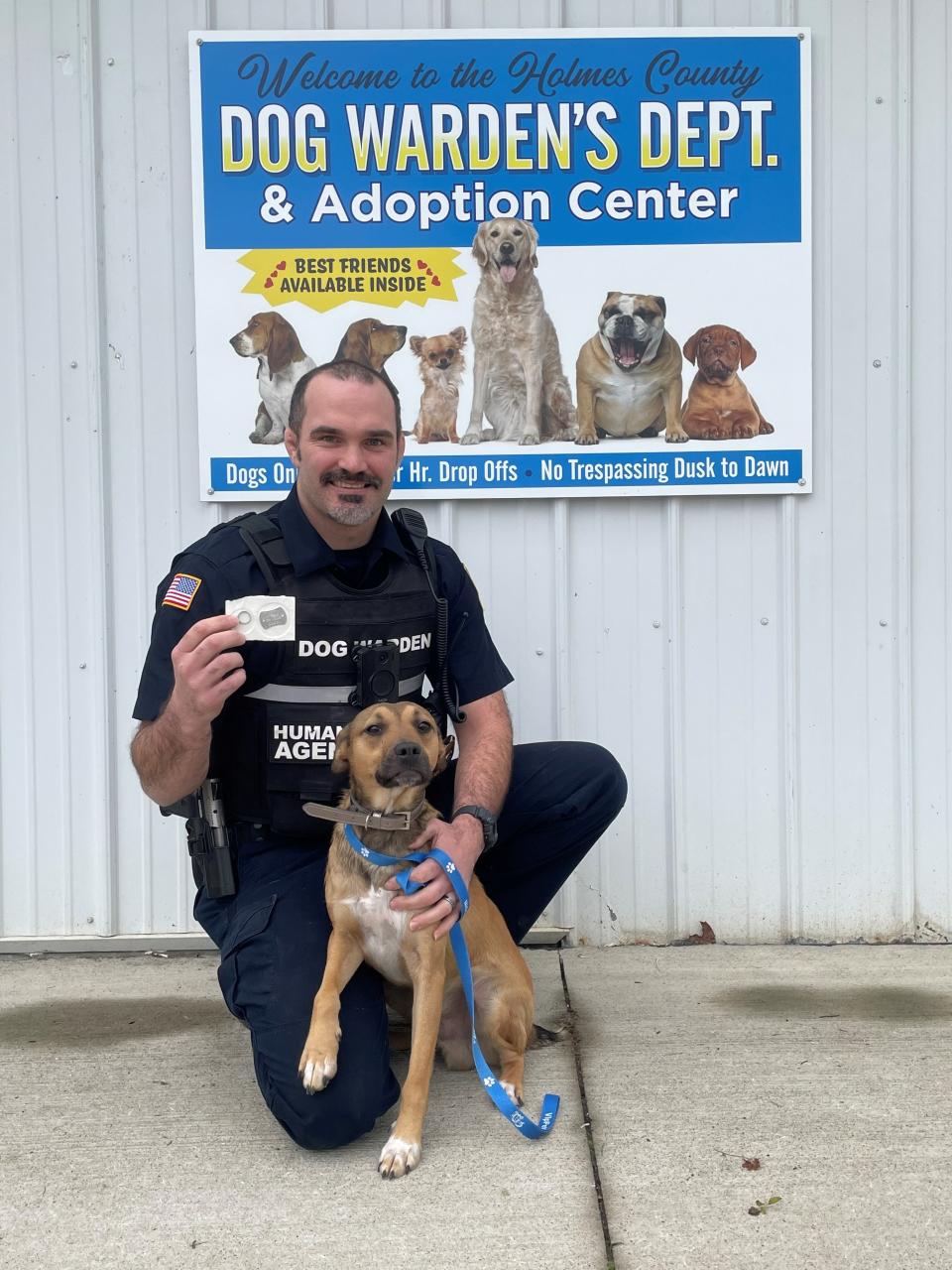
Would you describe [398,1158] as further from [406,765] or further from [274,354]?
[274,354]

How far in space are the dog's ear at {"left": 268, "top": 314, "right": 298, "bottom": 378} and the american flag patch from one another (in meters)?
1.09

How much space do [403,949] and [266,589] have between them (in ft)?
3.12

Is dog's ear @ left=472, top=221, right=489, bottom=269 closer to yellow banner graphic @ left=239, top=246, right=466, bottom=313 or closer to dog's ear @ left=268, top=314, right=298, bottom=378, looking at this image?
yellow banner graphic @ left=239, top=246, right=466, bottom=313

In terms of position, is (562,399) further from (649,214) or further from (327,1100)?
(327,1100)

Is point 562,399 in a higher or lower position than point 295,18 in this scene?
lower

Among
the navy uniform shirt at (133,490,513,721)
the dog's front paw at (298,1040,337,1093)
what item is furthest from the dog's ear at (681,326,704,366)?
the dog's front paw at (298,1040,337,1093)

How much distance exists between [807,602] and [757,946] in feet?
3.88

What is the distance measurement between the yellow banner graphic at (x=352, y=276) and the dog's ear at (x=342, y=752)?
1.64 meters

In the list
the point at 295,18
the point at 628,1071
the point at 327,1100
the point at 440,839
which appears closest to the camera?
the point at 327,1100

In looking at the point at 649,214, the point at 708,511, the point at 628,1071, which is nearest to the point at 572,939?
the point at 628,1071

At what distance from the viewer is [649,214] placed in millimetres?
3572

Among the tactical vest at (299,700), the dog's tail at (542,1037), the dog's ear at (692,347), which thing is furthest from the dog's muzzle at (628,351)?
the dog's tail at (542,1037)

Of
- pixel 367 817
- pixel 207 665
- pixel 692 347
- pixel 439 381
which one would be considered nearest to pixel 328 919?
pixel 367 817

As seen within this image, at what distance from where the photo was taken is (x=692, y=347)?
361 cm
